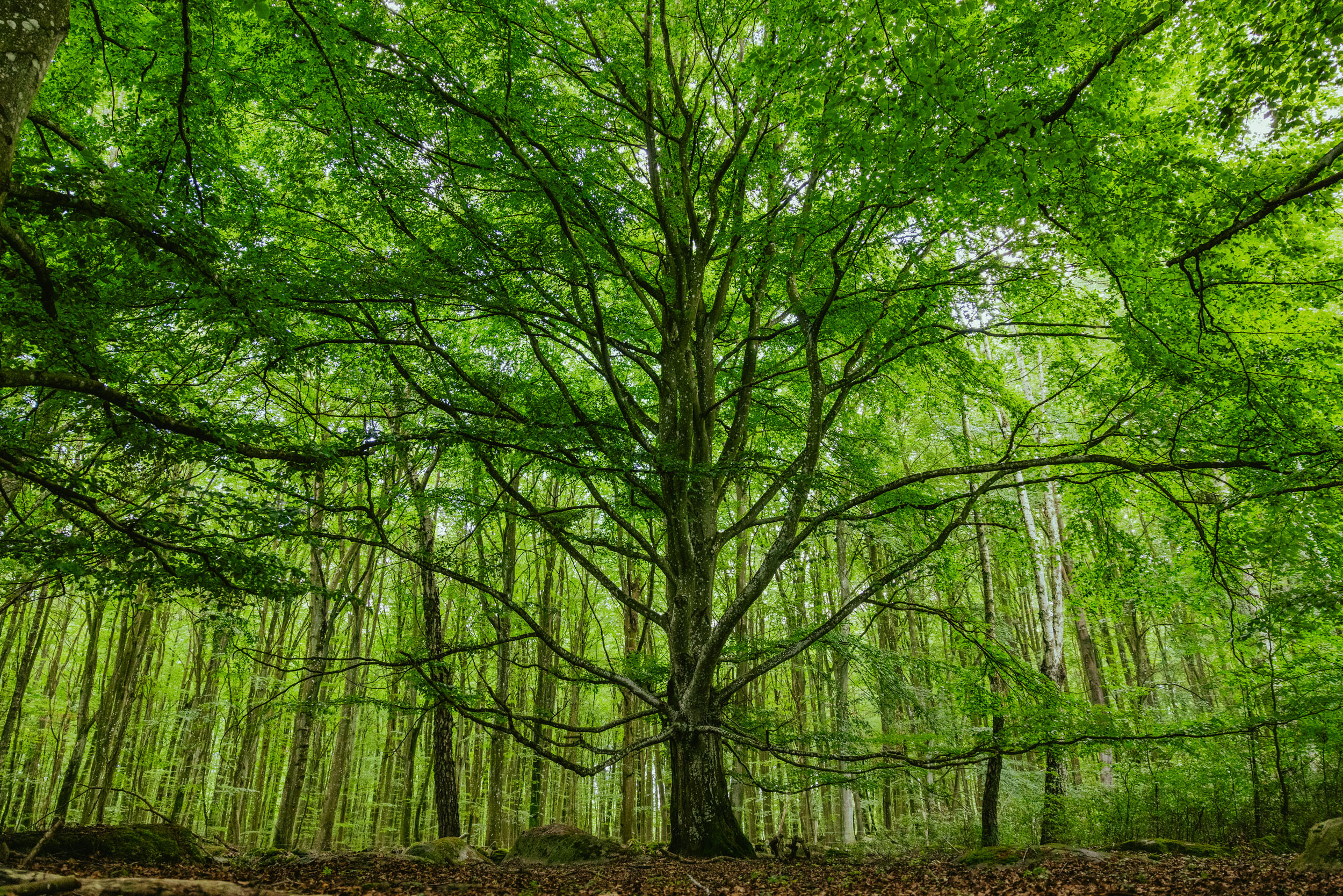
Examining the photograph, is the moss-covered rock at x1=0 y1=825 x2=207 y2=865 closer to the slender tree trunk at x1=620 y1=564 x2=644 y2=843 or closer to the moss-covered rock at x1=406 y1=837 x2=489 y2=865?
the moss-covered rock at x1=406 y1=837 x2=489 y2=865

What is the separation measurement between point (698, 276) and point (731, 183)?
1.96m

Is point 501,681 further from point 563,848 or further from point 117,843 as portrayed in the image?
point 117,843

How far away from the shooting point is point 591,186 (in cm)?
783

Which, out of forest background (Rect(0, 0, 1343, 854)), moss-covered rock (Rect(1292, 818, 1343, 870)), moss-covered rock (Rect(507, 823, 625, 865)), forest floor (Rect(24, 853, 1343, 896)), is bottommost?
moss-covered rock (Rect(507, 823, 625, 865))

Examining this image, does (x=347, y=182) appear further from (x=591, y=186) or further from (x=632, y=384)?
(x=632, y=384)

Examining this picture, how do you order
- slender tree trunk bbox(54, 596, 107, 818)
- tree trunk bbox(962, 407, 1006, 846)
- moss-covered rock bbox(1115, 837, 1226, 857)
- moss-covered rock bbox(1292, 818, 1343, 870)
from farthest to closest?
slender tree trunk bbox(54, 596, 107, 818), tree trunk bbox(962, 407, 1006, 846), moss-covered rock bbox(1115, 837, 1226, 857), moss-covered rock bbox(1292, 818, 1343, 870)

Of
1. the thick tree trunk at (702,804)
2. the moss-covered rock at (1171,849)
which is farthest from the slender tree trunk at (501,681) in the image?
the moss-covered rock at (1171,849)

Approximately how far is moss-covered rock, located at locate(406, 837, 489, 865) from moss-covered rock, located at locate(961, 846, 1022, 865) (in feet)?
21.3

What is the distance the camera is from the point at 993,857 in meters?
8.21

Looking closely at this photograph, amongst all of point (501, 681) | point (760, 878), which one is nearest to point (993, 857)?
point (760, 878)

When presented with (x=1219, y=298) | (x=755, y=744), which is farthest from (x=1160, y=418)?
(x=755, y=744)

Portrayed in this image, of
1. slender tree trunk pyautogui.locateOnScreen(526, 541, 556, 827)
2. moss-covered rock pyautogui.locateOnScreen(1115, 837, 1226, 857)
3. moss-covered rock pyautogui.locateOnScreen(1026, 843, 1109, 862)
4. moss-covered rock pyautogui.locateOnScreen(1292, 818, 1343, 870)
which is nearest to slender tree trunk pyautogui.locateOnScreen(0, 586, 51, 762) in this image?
slender tree trunk pyautogui.locateOnScreen(526, 541, 556, 827)

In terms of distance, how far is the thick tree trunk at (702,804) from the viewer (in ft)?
25.6

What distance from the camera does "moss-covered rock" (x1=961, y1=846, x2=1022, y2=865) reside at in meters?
7.93
